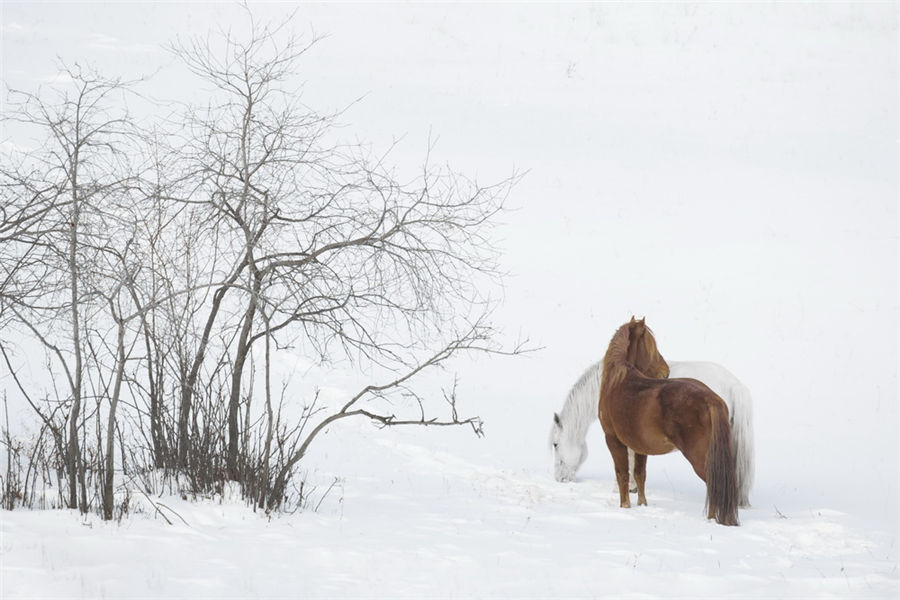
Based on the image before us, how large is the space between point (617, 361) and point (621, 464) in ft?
2.60

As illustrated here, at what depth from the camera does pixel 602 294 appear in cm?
1526

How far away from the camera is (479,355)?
14.4 m

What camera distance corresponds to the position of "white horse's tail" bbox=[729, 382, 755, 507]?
711 cm

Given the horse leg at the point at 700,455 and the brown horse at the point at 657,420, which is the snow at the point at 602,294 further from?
the brown horse at the point at 657,420

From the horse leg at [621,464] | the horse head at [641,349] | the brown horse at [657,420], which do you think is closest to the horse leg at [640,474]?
the brown horse at [657,420]

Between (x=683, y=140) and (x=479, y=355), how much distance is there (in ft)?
30.0

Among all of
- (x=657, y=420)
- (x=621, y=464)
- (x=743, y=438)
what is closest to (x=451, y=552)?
(x=657, y=420)

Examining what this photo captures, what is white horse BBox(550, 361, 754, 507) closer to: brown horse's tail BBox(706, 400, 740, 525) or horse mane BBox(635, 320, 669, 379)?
horse mane BBox(635, 320, 669, 379)

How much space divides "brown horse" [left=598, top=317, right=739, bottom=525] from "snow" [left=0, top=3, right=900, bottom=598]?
0.30 metres

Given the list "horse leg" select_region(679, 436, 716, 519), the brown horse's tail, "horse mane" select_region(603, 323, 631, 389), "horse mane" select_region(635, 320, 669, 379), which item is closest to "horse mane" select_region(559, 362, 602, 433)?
"horse mane" select_region(635, 320, 669, 379)

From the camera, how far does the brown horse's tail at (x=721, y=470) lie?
258 inches

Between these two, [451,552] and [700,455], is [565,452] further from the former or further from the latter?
[451,552]

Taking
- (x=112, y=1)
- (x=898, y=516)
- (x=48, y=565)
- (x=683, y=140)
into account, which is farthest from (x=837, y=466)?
A: (x=112, y=1)

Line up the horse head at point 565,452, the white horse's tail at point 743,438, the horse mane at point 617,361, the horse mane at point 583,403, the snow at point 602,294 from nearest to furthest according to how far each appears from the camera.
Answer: the snow at point 602,294, the white horse's tail at point 743,438, the horse mane at point 617,361, the horse mane at point 583,403, the horse head at point 565,452
